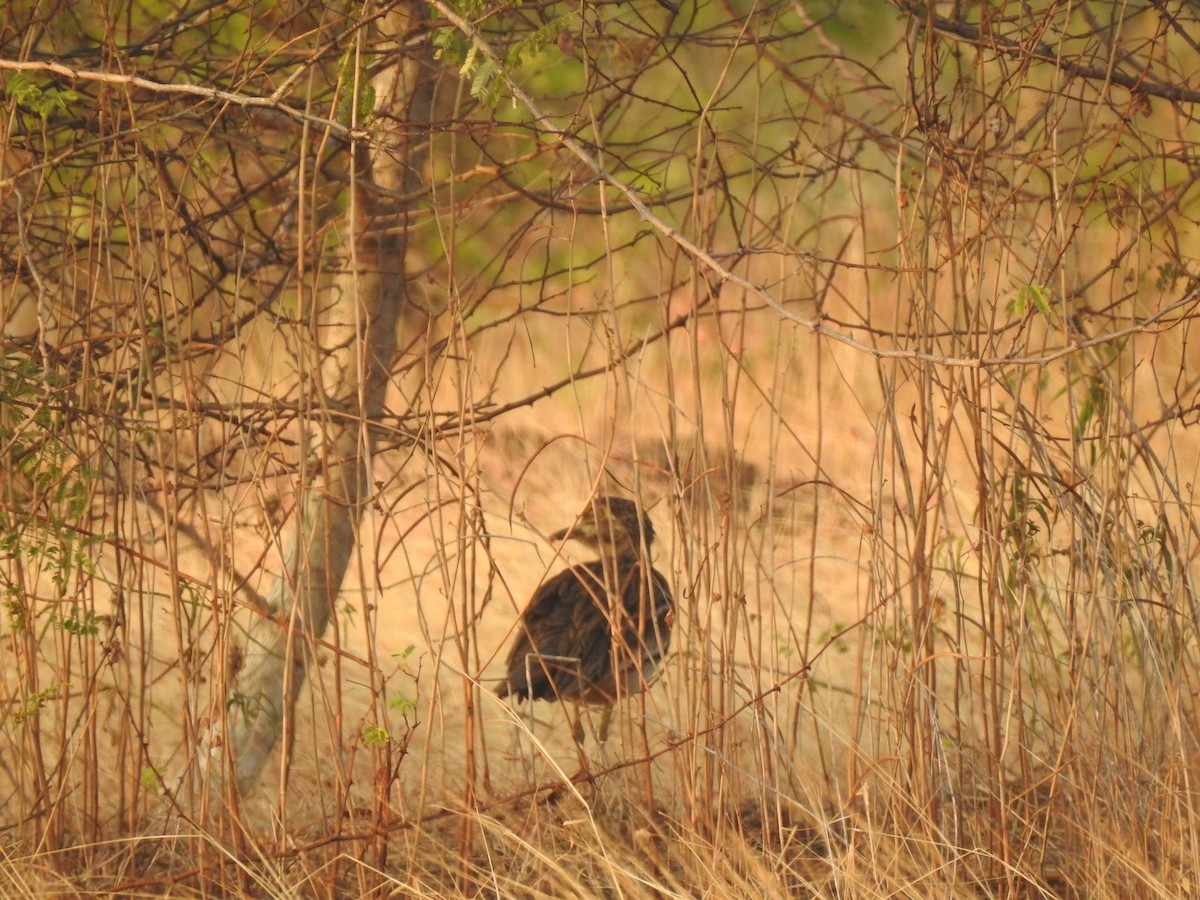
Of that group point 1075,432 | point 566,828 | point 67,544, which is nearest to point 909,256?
point 1075,432

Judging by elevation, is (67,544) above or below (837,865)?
above

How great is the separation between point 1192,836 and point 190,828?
6.32 feet

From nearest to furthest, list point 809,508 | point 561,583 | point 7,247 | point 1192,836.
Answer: point 1192,836, point 7,247, point 561,583, point 809,508

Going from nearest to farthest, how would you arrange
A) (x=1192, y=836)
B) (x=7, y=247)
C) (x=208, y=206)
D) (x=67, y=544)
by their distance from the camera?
(x=1192, y=836) → (x=67, y=544) → (x=7, y=247) → (x=208, y=206)

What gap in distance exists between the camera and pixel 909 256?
99.1 inches

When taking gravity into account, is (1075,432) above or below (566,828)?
above

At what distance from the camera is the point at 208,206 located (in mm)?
4473

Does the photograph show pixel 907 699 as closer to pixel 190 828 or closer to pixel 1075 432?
pixel 1075 432

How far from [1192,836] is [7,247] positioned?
2772 mm

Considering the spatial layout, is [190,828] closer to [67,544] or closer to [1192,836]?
[67,544]

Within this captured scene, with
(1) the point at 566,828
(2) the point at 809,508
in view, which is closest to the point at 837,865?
(1) the point at 566,828

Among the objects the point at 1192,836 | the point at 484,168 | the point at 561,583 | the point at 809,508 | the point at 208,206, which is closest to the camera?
the point at 1192,836

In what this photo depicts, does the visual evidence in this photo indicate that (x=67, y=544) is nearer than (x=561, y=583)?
Yes

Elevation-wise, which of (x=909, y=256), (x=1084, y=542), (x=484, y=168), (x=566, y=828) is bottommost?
(x=566, y=828)
